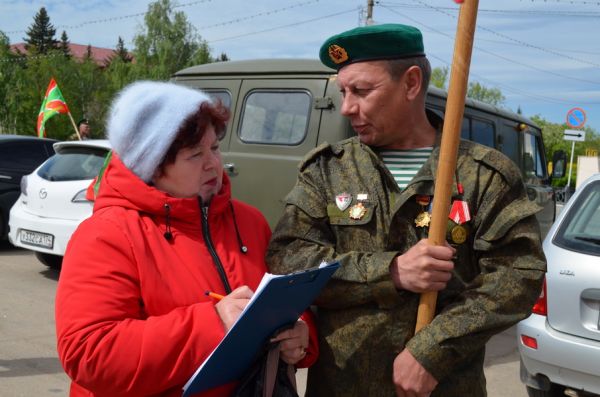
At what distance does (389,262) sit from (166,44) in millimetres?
48743

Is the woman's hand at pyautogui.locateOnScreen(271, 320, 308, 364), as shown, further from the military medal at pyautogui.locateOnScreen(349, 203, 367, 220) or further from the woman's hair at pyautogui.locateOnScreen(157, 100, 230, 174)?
the woman's hair at pyautogui.locateOnScreen(157, 100, 230, 174)

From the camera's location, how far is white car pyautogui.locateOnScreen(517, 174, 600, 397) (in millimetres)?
3611

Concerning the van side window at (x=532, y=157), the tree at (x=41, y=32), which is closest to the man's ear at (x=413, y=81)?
the van side window at (x=532, y=157)

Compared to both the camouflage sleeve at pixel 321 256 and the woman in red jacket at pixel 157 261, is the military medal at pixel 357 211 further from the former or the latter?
the woman in red jacket at pixel 157 261

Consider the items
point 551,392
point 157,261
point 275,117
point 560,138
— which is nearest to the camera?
point 157,261

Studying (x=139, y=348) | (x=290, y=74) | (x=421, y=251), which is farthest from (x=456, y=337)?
(x=290, y=74)

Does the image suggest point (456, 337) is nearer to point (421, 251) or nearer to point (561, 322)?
point (421, 251)

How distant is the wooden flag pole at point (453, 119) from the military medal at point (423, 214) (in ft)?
0.41

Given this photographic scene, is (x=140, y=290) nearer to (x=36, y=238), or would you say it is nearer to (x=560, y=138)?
(x=36, y=238)

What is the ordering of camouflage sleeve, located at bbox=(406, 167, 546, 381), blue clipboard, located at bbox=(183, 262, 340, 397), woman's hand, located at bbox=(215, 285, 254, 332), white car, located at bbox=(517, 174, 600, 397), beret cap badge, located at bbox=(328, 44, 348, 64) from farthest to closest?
white car, located at bbox=(517, 174, 600, 397) < beret cap badge, located at bbox=(328, 44, 348, 64) < camouflage sleeve, located at bbox=(406, 167, 546, 381) < woman's hand, located at bbox=(215, 285, 254, 332) < blue clipboard, located at bbox=(183, 262, 340, 397)

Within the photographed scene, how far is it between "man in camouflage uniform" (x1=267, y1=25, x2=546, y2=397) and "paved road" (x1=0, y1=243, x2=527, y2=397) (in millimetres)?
2711

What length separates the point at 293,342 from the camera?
1.69 metres

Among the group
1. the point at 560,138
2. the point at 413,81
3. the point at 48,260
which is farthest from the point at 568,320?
the point at 560,138

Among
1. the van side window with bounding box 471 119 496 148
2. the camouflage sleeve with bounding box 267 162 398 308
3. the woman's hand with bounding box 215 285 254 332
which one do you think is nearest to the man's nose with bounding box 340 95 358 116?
the camouflage sleeve with bounding box 267 162 398 308
